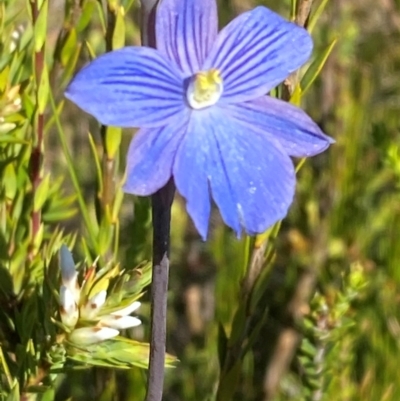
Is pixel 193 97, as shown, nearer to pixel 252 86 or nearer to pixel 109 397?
pixel 252 86

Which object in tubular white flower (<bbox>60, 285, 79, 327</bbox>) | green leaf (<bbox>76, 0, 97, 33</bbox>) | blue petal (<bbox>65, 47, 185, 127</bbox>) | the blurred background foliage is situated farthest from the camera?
green leaf (<bbox>76, 0, 97, 33</bbox>)

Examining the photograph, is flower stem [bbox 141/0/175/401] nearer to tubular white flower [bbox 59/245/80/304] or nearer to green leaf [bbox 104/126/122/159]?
tubular white flower [bbox 59/245/80/304]

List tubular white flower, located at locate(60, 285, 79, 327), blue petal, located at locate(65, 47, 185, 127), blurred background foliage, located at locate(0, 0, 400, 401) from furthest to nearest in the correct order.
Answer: blurred background foliage, located at locate(0, 0, 400, 401), tubular white flower, located at locate(60, 285, 79, 327), blue petal, located at locate(65, 47, 185, 127)

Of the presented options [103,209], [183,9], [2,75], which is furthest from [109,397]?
[183,9]

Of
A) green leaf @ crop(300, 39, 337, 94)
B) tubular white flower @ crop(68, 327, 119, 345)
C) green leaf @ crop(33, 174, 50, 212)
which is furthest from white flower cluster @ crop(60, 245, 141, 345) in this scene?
green leaf @ crop(300, 39, 337, 94)

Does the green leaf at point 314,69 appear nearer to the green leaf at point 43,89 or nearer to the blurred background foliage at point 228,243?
the blurred background foliage at point 228,243

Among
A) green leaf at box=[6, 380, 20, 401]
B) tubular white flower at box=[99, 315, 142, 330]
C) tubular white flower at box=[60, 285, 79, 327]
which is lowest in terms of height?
green leaf at box=[6, 380, 20, 401]

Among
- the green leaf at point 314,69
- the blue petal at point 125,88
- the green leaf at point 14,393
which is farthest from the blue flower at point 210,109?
the green leaf at point 14,393
